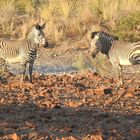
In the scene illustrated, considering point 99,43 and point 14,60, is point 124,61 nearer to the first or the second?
point 99,43

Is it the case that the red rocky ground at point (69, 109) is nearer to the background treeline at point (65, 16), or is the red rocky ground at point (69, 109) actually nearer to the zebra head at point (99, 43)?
the zebra head at point (99, 43)

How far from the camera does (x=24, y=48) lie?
1559cm

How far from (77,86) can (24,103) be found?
3.10 metres

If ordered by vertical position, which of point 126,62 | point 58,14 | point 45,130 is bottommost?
point 45,130

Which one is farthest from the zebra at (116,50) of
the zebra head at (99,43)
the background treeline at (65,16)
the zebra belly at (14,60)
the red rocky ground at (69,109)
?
the background treeline at (65,16)

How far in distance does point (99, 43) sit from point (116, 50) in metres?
0.46

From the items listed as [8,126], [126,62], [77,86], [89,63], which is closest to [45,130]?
[8,126]

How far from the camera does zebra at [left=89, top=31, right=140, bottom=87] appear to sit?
15241mm

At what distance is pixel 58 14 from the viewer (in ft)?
85.0

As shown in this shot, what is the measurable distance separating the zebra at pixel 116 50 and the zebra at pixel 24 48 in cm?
139

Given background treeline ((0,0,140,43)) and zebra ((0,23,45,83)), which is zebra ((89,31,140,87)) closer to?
zebra ((0,23,45,83))

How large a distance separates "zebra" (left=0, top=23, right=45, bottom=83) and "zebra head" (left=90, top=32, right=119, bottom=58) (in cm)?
132

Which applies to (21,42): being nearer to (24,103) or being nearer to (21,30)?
(24,103)

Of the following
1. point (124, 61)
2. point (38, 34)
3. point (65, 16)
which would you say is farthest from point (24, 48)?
point (65, 16)
